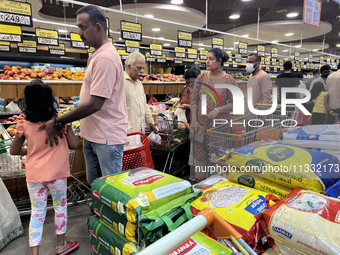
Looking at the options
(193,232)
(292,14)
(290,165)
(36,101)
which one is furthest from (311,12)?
(193,232)

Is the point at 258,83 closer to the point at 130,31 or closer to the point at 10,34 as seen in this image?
the point at 130,31

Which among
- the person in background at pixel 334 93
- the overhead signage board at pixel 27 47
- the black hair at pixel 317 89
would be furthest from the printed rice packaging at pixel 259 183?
the overhead signage board at pixel 27 47

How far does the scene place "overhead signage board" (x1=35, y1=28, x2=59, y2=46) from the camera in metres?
Result: 7.62

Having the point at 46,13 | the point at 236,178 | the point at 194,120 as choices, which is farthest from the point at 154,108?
the point at 46,13

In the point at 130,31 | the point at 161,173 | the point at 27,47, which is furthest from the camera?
the point at 27,47

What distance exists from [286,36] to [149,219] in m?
15.6

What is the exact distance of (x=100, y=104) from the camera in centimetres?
174

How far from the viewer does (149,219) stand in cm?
110

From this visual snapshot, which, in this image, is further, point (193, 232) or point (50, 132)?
point (50, 132)

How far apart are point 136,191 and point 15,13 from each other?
522 cm

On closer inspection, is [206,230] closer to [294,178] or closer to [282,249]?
[282,249]

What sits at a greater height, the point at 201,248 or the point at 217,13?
the point at 217,13

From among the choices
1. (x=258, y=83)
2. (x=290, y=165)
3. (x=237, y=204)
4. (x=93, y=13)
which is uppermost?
(x=93, y=13)

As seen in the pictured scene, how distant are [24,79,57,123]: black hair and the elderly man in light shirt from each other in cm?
102
